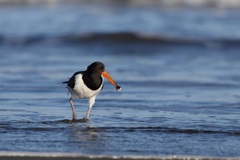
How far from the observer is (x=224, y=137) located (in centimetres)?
589

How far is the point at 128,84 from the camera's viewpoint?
10391 millimetres

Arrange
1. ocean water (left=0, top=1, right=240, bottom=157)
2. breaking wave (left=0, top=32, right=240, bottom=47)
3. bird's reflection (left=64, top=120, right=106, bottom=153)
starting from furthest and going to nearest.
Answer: breaking wave (left=0, top=32, right=240, bottom=47) → ocean water (left=0, top=1, right=240, bottom=157) → bird's reflection (left=64, top=120, right=106, bottom=153)

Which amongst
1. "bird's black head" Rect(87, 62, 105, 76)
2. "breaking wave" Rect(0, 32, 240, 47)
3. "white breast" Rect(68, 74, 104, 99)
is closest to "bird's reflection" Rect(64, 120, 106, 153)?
"white breast" Rect(68, 74, 104, 99)

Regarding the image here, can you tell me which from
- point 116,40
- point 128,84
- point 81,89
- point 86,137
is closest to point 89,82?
point 81,89

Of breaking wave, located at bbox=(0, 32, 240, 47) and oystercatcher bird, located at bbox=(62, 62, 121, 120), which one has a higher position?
breaking wave, located at bbox=(0, 32, 240, 47)

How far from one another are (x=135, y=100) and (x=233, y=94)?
83.6 inches

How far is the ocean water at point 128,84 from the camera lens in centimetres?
567

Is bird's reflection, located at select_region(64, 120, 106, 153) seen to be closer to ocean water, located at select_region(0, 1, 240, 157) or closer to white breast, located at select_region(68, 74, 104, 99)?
ocean water, located at select_region(0, 1, 240, 157)

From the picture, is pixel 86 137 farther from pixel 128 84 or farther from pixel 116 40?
pixel 116 40

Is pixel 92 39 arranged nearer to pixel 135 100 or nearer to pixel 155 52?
pixel 155 52

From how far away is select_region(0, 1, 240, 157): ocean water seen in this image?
5.67 m

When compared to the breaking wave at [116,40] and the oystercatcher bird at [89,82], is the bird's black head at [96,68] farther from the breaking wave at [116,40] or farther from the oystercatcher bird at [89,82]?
the breaking wave at [116,40]

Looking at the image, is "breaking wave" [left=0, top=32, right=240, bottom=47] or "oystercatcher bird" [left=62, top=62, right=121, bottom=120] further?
"breaking wave" [left=0, top=32, right=240, bottom=47]

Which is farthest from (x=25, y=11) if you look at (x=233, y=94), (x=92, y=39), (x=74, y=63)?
(x=233, y=94)
